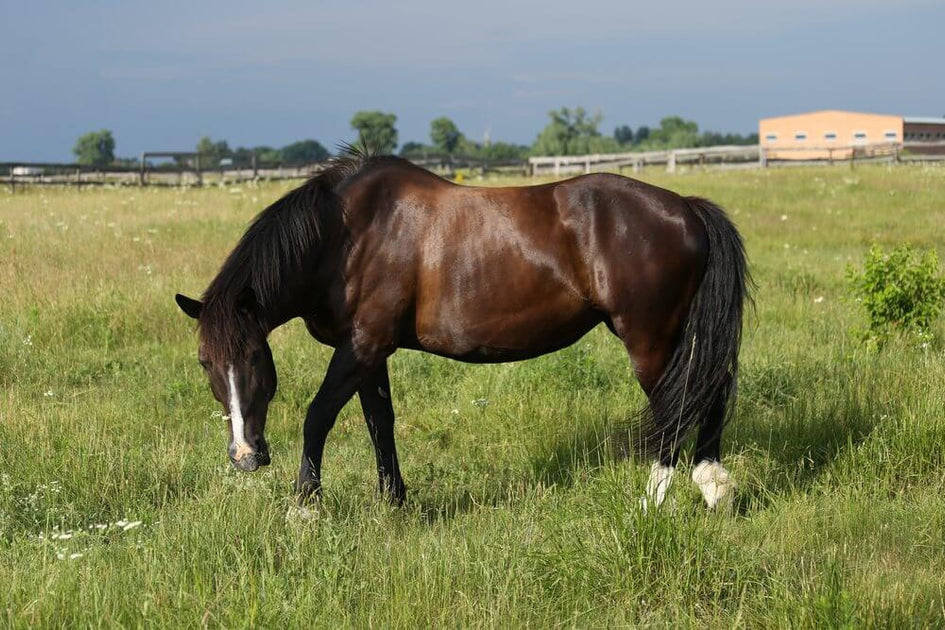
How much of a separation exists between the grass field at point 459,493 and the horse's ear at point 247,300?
35.0 inches

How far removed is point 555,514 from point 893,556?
1.55 metres

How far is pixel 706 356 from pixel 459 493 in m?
1.62

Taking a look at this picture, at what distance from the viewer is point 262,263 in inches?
189

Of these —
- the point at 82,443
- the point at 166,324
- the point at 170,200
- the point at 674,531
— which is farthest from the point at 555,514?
the point at 170,200

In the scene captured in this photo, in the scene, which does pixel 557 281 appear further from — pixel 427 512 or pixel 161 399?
pixel 161 399

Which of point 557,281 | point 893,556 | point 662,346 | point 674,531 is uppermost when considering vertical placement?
point 557,281

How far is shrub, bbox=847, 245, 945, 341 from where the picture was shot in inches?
314

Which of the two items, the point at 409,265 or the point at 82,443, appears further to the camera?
the point at 82,443

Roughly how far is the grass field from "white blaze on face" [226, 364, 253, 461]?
23cm

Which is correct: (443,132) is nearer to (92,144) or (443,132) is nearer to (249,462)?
(92,144)

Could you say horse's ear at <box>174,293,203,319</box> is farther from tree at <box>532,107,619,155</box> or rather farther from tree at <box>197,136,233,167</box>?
tree at <box>532,107,619,155</box>

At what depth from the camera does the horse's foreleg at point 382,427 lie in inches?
211

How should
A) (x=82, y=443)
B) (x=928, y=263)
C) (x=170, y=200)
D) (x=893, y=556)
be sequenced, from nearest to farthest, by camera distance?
(x=893, y=556) → (x=82, y=443) → (x=928, y=263) → (x=170, y=200)

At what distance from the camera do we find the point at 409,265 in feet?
16.6
